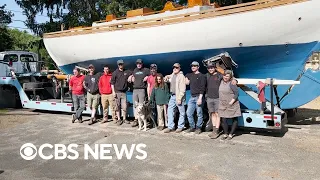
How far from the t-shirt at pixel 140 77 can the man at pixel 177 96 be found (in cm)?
66

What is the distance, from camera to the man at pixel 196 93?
627 centimetres

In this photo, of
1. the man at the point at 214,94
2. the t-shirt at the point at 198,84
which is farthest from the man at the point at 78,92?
the man at the point at 214,94

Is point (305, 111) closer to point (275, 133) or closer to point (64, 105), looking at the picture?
point (275, 133)

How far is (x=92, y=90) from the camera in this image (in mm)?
7719

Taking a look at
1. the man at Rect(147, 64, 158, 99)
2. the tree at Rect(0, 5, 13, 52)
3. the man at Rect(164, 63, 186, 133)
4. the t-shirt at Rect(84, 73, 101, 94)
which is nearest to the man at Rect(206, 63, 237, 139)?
the man at Rect(164, 63, 186, 133)

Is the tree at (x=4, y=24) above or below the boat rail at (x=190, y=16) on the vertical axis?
above

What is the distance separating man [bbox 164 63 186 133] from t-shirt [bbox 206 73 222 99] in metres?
0.56

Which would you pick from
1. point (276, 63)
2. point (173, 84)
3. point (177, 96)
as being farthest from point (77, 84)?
point (276, 63)

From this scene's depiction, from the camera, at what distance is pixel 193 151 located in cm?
523

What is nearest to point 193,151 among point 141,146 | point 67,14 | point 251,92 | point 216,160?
point 216,160

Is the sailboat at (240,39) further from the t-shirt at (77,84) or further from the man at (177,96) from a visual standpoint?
the t-shirt at (77,84)

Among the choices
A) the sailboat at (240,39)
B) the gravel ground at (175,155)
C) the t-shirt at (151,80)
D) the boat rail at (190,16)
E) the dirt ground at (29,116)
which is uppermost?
the boat rail at (190,16)

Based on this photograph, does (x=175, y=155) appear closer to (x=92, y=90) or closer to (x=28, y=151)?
(x=28, y=151)

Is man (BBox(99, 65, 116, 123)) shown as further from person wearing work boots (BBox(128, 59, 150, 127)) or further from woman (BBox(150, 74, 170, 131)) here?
woman (BBox(150, 74, 170, 131))
